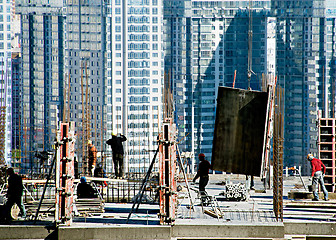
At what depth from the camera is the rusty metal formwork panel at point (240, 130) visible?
53.6 feet

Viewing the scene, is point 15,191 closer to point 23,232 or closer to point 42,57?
point 23,232

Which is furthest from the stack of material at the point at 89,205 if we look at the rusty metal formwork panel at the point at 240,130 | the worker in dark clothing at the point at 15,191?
the rusty metal formwork panel at the point at 240,130

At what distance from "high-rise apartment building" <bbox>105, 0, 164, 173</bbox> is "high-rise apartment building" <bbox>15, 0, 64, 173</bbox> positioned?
9353 millimetres

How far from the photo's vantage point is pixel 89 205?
15.9 meters

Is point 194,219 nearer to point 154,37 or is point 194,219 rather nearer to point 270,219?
point 270,219

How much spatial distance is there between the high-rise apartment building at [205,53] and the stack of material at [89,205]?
9999 centimetres

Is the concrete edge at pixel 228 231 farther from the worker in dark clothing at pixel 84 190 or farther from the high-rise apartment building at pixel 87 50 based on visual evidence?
the high-rise apartment building at pixel 87 50

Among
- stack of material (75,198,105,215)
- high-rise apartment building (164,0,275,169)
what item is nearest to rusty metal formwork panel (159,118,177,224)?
stack of material (75,198,105,215)

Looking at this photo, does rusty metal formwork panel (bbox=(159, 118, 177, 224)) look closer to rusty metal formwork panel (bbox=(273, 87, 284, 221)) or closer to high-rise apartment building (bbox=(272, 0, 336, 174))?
rusty metal formwork panel (bbox=(273, 87, 284, 221))

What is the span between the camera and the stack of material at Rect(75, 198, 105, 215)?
15586 mm

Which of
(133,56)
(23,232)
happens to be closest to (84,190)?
(23,232)

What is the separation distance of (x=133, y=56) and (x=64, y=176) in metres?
104

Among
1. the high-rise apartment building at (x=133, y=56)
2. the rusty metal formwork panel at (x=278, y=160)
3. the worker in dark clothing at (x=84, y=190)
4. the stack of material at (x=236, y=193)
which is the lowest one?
the stack of material at (x=236, y=193)

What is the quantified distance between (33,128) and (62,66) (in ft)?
42.4
